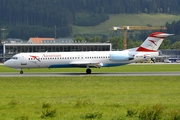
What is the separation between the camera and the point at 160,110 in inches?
1117

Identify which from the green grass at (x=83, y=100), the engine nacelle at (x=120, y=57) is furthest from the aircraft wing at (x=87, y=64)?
the green grass at (x=83, y=100)

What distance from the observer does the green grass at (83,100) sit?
2997 centimetres

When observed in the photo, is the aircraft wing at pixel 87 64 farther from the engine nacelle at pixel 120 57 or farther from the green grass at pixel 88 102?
the green grass at pixel 88 102

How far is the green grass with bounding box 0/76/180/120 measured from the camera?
2997cm

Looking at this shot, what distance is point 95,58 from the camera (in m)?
76.5

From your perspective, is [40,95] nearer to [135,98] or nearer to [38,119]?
[135,98]

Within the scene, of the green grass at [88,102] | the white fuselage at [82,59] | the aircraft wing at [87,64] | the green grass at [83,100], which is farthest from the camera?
the white fuselage at [82,59]

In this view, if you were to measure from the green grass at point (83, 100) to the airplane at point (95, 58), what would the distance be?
2394 cm

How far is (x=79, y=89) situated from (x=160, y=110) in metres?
19.6

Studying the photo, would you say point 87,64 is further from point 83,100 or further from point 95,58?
point 83,100

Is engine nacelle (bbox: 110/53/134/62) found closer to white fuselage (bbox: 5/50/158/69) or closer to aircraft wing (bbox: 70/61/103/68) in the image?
white fuselage (bbox: 5/50/158/69)

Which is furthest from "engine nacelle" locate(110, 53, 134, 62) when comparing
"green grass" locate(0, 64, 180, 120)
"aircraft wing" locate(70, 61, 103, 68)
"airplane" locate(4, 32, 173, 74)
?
"green grass" locate(0, 64, 180, 120)

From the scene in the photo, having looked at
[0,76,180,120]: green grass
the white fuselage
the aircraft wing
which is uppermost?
the white fuselage

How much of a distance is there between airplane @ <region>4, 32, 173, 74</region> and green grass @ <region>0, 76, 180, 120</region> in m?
23.9
